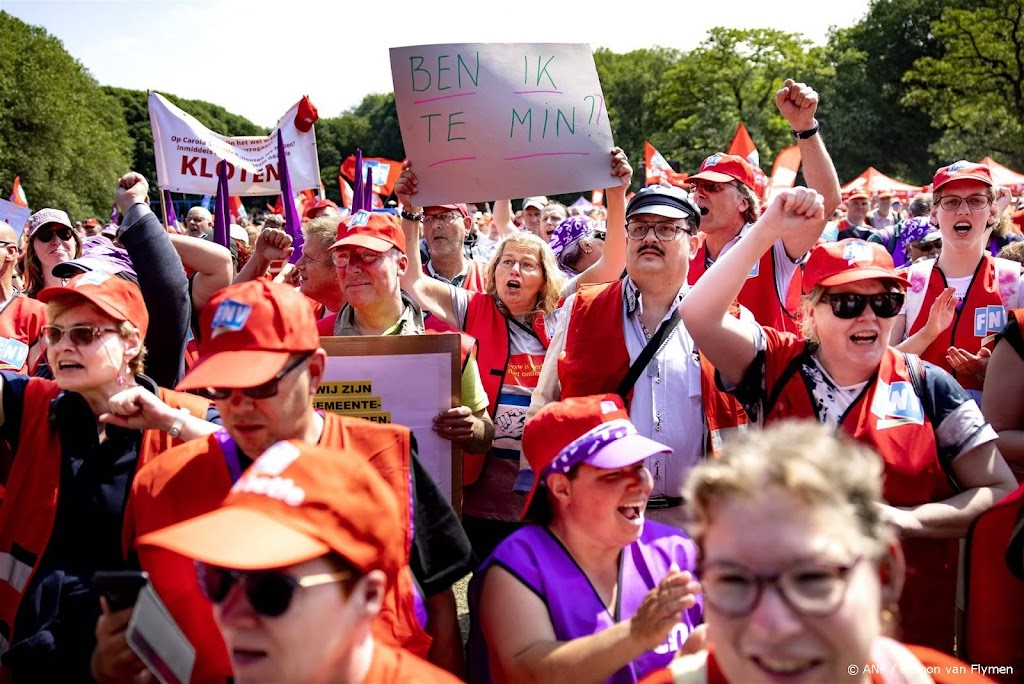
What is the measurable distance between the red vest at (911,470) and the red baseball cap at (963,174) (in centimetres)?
226

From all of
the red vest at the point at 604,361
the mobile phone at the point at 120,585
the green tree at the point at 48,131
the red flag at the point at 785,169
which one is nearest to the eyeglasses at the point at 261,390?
the mobile phone at the point at 120,585

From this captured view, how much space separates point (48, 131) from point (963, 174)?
123 feet

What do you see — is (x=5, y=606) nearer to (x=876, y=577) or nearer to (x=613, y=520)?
(x=613, y=520)

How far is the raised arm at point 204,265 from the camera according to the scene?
408cm

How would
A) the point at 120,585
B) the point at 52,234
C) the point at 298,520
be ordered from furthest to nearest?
the point at 52,234
the point at 120,585
the point at 298,520

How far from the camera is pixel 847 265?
9.41 feet

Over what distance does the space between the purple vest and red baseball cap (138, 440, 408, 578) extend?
712 mm

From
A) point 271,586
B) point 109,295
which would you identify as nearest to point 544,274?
point 109,295

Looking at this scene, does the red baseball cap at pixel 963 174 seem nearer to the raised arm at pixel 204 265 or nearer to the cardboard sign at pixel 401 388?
the cardboard sign at pixel 401 388

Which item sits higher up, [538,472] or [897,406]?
[897,406]

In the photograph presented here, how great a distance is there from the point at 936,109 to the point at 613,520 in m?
36.9

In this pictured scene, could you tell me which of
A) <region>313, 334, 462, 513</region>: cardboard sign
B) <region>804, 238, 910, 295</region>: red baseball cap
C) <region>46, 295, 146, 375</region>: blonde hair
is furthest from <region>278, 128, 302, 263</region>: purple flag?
<region>804, 238, 910, 295</region>: red baseball cap

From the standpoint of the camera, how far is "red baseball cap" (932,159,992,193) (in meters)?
4.65

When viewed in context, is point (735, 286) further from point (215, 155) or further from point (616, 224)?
point (215, 155)
